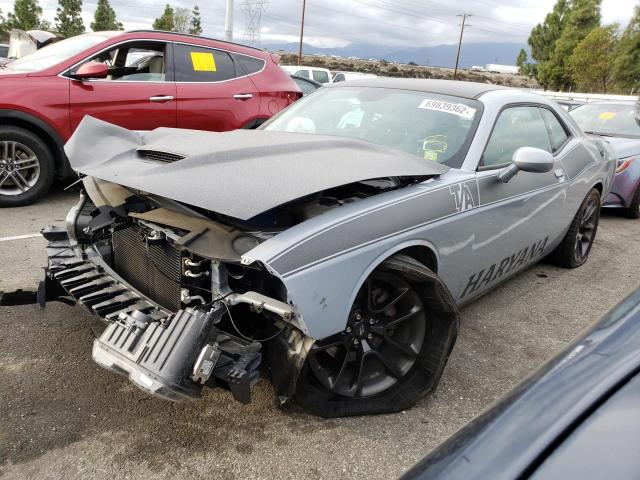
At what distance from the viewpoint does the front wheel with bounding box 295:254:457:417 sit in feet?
7.57

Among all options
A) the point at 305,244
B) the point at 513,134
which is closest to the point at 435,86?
the point at 513,134

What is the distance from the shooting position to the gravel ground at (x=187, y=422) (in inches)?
81.3

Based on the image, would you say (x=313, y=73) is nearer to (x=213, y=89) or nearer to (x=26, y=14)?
(x=213, y=89)

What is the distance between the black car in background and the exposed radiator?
1523 millimetres

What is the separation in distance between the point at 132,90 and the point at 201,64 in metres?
0.93

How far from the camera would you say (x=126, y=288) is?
2564 millimetres

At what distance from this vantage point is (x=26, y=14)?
40500mm

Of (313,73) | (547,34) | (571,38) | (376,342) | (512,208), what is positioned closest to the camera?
(376,342)

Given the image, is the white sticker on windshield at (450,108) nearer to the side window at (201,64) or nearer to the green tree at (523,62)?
the side window at (201,64)

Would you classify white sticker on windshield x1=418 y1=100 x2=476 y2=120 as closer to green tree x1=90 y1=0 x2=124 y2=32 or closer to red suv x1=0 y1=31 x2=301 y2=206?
red suv x1=0 y1=31 x2=301 y2=206

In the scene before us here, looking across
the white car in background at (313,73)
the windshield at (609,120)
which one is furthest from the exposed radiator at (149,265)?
the white car in background at (313,73)

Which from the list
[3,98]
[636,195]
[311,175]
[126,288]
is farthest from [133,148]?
[636,195]

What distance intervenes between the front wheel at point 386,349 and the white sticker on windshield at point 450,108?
122cm

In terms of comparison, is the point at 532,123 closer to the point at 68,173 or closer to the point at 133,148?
the point at 133,148
